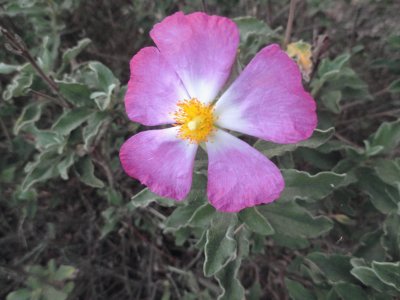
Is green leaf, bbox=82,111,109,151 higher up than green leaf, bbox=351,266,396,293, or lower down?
higher up

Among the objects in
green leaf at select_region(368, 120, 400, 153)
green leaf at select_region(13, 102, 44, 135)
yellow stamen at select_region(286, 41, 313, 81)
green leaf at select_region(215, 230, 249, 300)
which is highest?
yellow stamen at select_region(286, 41, 313, 81)

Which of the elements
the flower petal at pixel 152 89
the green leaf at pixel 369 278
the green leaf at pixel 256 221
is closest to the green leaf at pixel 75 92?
the flower petal at pixel 152 89

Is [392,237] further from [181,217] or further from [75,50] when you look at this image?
[75,50]

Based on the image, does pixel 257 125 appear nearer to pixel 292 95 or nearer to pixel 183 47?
pixel 292 95

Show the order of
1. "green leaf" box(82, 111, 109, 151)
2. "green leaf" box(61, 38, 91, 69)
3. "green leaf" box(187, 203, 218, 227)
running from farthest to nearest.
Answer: "green leaf" box(61, 38, 91, 69) < "green leaf" box(82, 111, 109, 151) < "green leaf" box(187, 203, 218, 227)

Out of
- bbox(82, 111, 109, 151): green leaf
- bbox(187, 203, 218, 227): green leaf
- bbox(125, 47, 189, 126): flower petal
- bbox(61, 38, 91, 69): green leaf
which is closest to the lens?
bbox(125, 47, 189, 126): flower petal

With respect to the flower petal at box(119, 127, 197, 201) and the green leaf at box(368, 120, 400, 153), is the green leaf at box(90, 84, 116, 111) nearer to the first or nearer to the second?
the flower petal at box(119, 127, 197, 201)

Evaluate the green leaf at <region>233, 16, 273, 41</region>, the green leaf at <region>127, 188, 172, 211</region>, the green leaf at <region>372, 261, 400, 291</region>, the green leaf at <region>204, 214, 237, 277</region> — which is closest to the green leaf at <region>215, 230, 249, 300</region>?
the green leaf at <region>204, 214, 237, 277</region>

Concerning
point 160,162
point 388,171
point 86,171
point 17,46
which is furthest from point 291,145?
point 17,46
